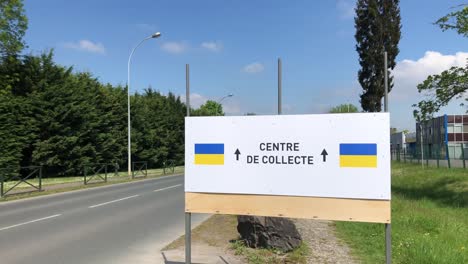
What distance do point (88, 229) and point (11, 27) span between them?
71.8ft

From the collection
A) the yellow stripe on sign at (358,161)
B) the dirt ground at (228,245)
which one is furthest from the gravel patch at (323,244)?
the yellow stripe on sign at (358,161)

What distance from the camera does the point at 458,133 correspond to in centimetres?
7756

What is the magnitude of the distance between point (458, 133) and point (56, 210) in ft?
262

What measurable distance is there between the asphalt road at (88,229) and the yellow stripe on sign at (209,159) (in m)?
2.07

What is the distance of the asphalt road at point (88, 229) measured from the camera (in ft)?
23.3

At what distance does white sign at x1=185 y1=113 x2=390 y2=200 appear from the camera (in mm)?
4855

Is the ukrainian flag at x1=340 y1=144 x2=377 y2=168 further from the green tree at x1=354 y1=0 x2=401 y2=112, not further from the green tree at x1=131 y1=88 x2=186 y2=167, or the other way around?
the green tree at x1=354 y1=0 x2=401 y2=112

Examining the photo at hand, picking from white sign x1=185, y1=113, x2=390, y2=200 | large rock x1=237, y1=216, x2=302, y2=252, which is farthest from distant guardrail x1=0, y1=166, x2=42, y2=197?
white sign x1=185, y1=113, x2=390, y2=200

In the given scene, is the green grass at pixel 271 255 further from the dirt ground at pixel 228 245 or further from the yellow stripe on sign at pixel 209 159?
the yellow stripe on sign at pixel 209 159

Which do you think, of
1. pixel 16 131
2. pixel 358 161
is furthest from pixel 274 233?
pixel 16 131

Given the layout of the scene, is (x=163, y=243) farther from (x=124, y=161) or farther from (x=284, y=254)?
(x=124, y=161)

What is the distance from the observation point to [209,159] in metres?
5.65

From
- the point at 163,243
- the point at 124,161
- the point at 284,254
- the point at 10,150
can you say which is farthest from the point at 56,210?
the point at 124,161

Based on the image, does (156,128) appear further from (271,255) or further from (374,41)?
(271,255)
